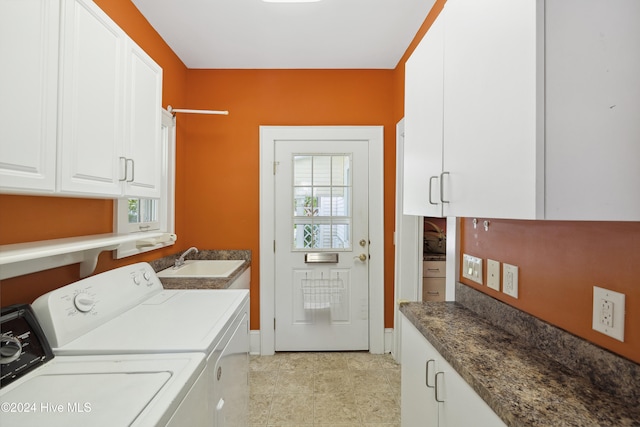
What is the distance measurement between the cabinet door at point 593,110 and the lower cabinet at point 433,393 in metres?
0.58

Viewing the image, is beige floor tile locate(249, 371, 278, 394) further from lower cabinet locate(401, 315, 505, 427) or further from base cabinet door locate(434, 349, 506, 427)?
A: base cabinet door locate(434, 349, 506, 427)

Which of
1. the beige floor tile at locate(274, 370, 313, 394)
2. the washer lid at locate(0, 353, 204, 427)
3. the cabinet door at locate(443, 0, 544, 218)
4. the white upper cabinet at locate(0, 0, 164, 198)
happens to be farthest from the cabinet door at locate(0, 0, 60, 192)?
the beige floor tile at locate(274, 370, 313, 394)

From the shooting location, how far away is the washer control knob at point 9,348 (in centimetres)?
87

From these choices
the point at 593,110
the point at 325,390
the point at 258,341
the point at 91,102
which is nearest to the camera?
the point at 593,110

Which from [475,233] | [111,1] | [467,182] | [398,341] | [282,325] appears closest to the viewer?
[467,182]

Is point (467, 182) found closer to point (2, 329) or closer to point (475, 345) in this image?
point (475, 345)

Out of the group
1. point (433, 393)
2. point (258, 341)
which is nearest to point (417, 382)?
point (433, 393)

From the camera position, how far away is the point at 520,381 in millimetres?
846

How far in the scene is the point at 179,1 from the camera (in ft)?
6.47

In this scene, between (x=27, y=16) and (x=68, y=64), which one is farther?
(x=68, y=64)

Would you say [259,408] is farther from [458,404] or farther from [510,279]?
[510,279]

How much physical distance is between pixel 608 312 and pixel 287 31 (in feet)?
7.97

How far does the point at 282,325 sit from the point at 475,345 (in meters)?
2.06

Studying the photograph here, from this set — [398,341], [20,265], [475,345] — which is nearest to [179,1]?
[20,265]
